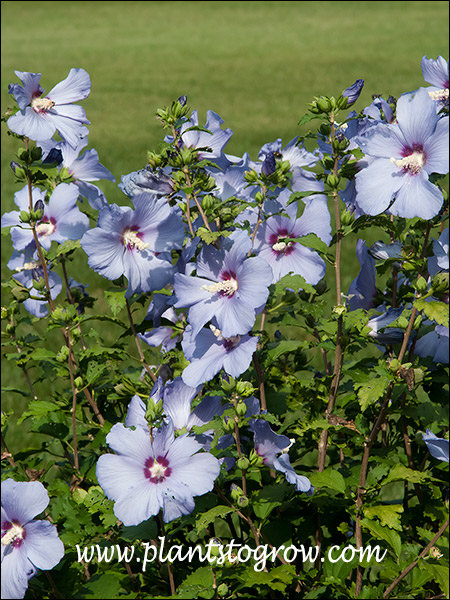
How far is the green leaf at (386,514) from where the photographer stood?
1.33 meters

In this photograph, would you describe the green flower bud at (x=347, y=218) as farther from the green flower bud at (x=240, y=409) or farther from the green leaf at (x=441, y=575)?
the green leaf at (x=441, y=575)

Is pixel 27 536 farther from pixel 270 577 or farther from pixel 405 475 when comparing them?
pixel 405 475

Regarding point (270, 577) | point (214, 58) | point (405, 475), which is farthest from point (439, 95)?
point (214, 58)

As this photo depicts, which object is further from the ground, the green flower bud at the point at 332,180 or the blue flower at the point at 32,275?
the green flower bud at the point at 332,180

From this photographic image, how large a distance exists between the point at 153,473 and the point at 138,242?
0.44 metres

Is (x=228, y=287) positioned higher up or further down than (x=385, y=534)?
higher up

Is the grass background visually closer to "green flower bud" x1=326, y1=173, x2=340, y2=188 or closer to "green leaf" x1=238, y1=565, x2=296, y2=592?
"green leaf" x1=238, y1=565, x2=296, y2=592

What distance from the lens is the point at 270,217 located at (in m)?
1.64

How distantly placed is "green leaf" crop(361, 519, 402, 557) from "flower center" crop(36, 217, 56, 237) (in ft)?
3.08

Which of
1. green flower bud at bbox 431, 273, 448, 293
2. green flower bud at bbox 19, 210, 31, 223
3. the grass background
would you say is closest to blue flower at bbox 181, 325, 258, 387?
green flower bud at bbox 431, 273, 448, 293

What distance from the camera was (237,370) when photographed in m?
1.26

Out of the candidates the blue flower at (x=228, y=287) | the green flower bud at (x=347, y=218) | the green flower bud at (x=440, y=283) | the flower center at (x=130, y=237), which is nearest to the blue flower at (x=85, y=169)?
the flower center at (x=130, y=237)

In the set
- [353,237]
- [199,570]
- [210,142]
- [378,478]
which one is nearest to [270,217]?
[210,142]

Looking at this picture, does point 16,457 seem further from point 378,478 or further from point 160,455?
point 378,478
